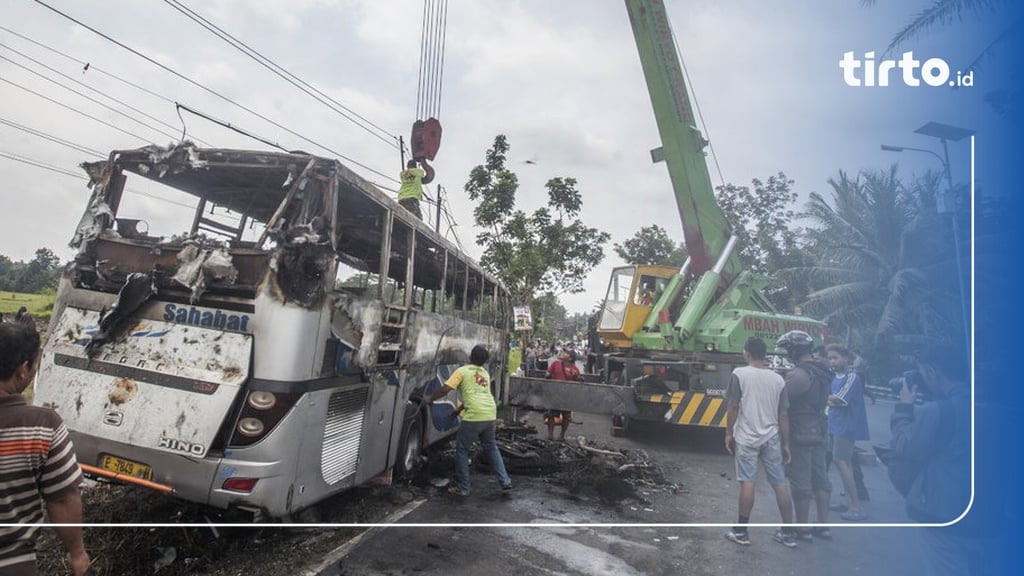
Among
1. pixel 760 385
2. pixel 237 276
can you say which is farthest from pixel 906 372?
pixel 237 276

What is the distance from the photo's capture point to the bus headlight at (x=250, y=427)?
2.93 metres

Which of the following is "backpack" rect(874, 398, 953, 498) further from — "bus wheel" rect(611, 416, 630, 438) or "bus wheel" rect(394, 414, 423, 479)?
"bus wheel" rect(611, 416, 630, 438)

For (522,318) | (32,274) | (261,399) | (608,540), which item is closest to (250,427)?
(261,399)

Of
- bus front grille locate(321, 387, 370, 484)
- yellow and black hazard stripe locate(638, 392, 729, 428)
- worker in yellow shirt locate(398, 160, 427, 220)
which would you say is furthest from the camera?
worker in yellow shirt locate(398, 160, 427, 220)

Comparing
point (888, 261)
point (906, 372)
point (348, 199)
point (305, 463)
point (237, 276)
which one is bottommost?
point (305, 463)

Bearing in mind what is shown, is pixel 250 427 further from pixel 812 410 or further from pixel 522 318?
pixel 522 318

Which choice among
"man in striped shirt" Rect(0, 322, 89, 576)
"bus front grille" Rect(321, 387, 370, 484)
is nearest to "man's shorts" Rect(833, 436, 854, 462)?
"bus front grille" Rect(321, 387, 370, 484)

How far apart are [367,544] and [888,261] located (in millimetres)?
3469

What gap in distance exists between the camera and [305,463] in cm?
Answer: 317

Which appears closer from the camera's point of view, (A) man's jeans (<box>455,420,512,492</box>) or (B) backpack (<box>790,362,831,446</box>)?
(B) backpack (<box>790,362,831,446</box>)

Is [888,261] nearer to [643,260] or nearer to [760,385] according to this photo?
[760,385]

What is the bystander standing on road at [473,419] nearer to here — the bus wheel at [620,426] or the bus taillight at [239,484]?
the bus taillight at [239,484]

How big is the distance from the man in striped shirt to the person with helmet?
13.1 feet

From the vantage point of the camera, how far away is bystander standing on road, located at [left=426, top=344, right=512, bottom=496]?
4801 millimetres
